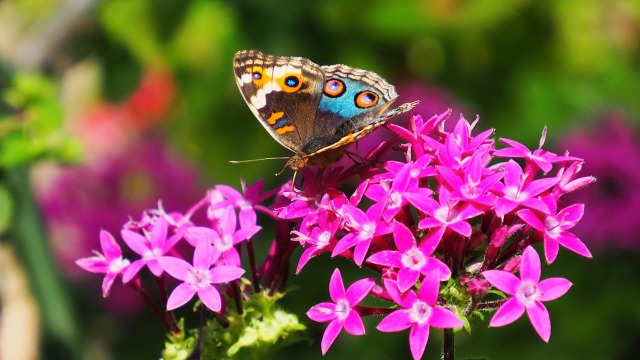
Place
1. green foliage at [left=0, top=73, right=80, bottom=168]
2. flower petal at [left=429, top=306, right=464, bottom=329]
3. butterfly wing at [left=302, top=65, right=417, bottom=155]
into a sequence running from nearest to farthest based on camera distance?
flower petal at [left=429, top=306, right=464, bottom=329] < butterfly wing at [left=302, top=65, right=417, bottom=155] < green foliage at [left=0, top=73, right=80, bottom=168]

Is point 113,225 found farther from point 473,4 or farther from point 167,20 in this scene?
point 473,4

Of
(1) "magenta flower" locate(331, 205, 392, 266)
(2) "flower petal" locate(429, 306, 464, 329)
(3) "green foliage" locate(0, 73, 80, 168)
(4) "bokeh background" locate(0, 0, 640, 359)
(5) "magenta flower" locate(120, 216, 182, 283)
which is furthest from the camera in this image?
(4) "bokeh background" locate(0, 0, 640, 359)

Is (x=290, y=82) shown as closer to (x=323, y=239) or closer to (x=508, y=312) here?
(x=323, y=239)

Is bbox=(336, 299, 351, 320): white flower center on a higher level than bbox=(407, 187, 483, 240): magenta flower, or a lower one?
lower

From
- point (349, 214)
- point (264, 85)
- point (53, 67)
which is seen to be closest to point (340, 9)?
point (53, 67)

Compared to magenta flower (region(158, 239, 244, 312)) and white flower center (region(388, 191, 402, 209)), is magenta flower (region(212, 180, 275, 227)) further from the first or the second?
white flower center (region(388, 191, 402, 209))

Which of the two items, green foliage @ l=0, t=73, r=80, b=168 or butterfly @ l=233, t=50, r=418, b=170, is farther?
green foliage @ l=0, t=73, r=80, b=168

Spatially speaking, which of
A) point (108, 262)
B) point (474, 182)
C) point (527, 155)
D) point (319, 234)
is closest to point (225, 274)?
point (319, 234)

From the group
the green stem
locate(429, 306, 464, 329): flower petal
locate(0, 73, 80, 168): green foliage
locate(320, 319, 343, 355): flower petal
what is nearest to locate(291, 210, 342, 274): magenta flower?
locate(320, 319, 343, 355): flower petal
